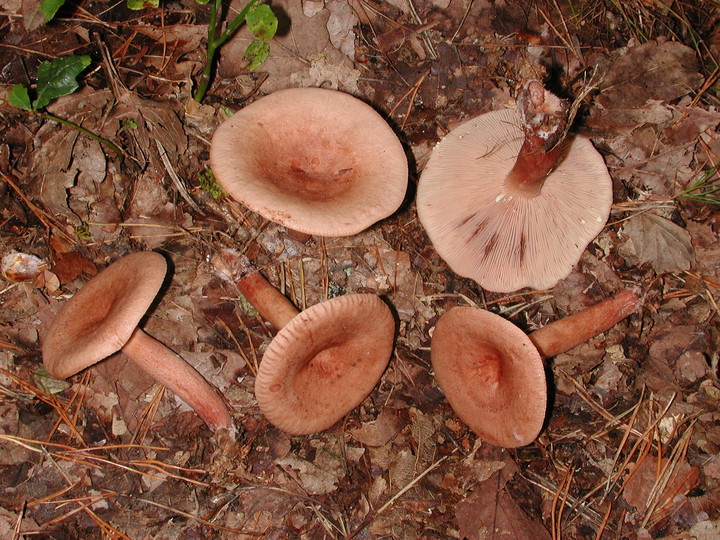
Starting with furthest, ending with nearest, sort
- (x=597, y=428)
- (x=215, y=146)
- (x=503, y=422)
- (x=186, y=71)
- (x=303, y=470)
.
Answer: (x=186, y=71), (x=597, y=428), (x=303, y=470), (x=503, y=422), (x=215, y=146)

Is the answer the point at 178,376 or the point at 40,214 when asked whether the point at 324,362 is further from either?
the point at 40,214

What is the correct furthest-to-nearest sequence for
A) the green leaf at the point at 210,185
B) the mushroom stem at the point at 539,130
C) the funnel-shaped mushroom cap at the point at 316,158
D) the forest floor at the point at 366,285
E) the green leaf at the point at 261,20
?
1. the green leaf at the point at 210,185
2. the forest floor at the point at 366,285
3. the green leaf at the point at 261,20
4. the funnel-shaped mushroom cap at the point at 316,158
5. the mushroom stem at the point at 539,130

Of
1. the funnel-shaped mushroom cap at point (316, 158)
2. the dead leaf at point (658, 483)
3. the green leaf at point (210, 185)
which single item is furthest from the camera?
the green leaf at point (210, 185)

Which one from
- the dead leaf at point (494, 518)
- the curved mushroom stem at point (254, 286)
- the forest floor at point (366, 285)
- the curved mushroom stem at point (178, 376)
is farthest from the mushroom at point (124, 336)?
the dead leaf at point (494, 518)

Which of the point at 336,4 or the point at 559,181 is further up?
the point at 336,4

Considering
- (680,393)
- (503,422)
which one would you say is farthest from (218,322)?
(680,393)

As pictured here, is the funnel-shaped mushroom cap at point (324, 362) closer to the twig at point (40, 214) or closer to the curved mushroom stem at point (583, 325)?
the curved mushroom stem at point (583, 325)

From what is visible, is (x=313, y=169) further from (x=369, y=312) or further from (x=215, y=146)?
(x=369, y=312)
